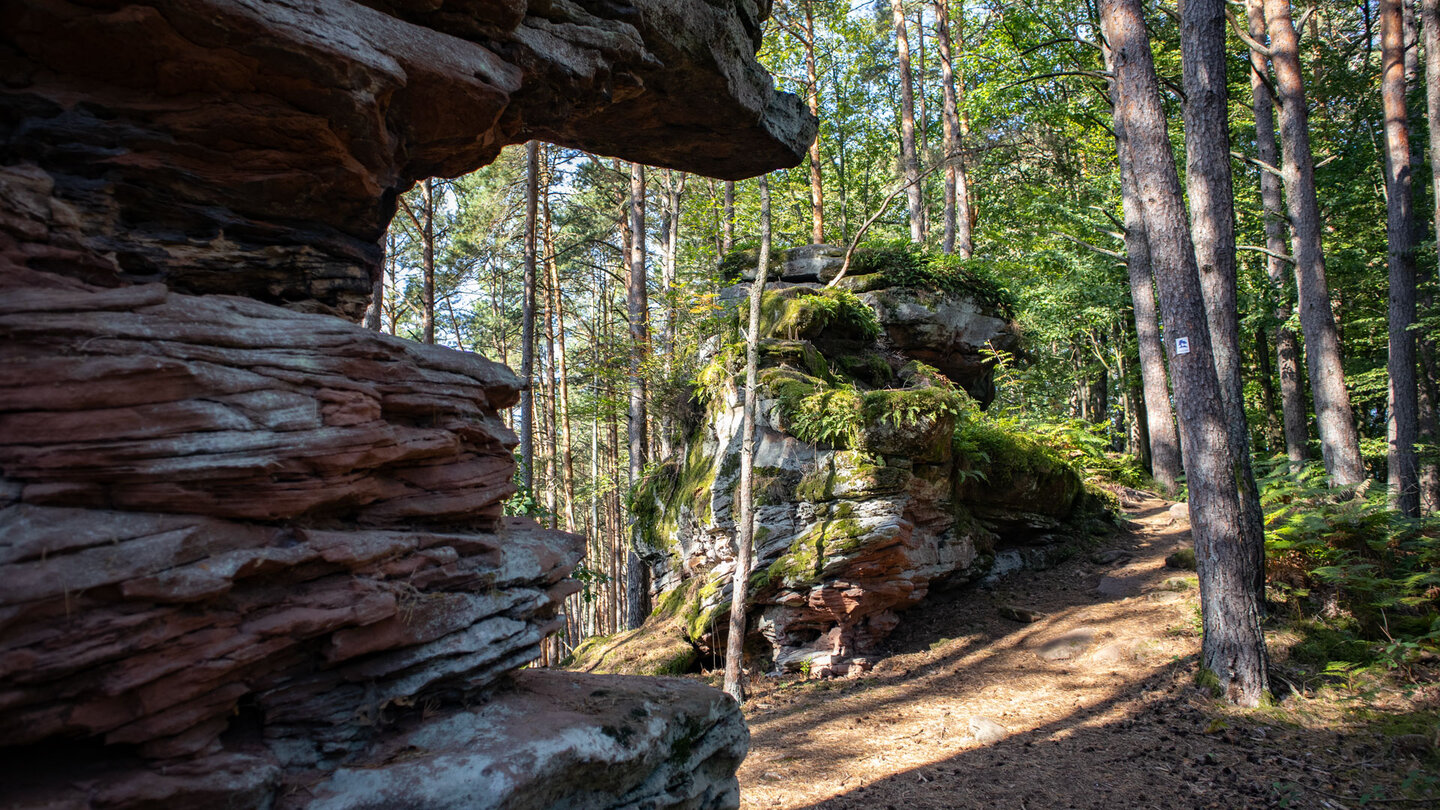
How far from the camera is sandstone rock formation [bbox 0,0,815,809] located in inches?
118

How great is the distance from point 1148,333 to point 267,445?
15736 millimetres

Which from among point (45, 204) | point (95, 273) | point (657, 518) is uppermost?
point (45, 204)

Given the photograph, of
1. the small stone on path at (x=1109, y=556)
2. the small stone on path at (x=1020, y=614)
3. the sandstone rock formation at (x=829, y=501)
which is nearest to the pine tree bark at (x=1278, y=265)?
the small stone on path at (x=1109, y=556)

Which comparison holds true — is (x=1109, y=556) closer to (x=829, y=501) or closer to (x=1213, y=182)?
(x=829, y=501)

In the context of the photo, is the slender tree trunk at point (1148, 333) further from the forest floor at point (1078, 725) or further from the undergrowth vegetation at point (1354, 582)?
the undergrowth vegetation at point (1354, 582)

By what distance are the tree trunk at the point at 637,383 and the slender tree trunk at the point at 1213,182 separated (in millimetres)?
8790

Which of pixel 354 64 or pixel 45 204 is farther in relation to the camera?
Result: pixel 354 64

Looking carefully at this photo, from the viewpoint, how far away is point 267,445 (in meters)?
3.41

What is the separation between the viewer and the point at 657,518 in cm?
1244

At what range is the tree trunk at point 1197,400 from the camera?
723cm

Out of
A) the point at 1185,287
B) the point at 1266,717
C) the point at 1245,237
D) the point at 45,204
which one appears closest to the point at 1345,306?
the point at 1245,237

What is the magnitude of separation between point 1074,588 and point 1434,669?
15.4ft

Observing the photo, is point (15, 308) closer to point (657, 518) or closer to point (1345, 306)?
point (657, 518)

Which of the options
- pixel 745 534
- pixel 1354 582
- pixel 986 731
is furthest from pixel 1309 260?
pixel 745 534
